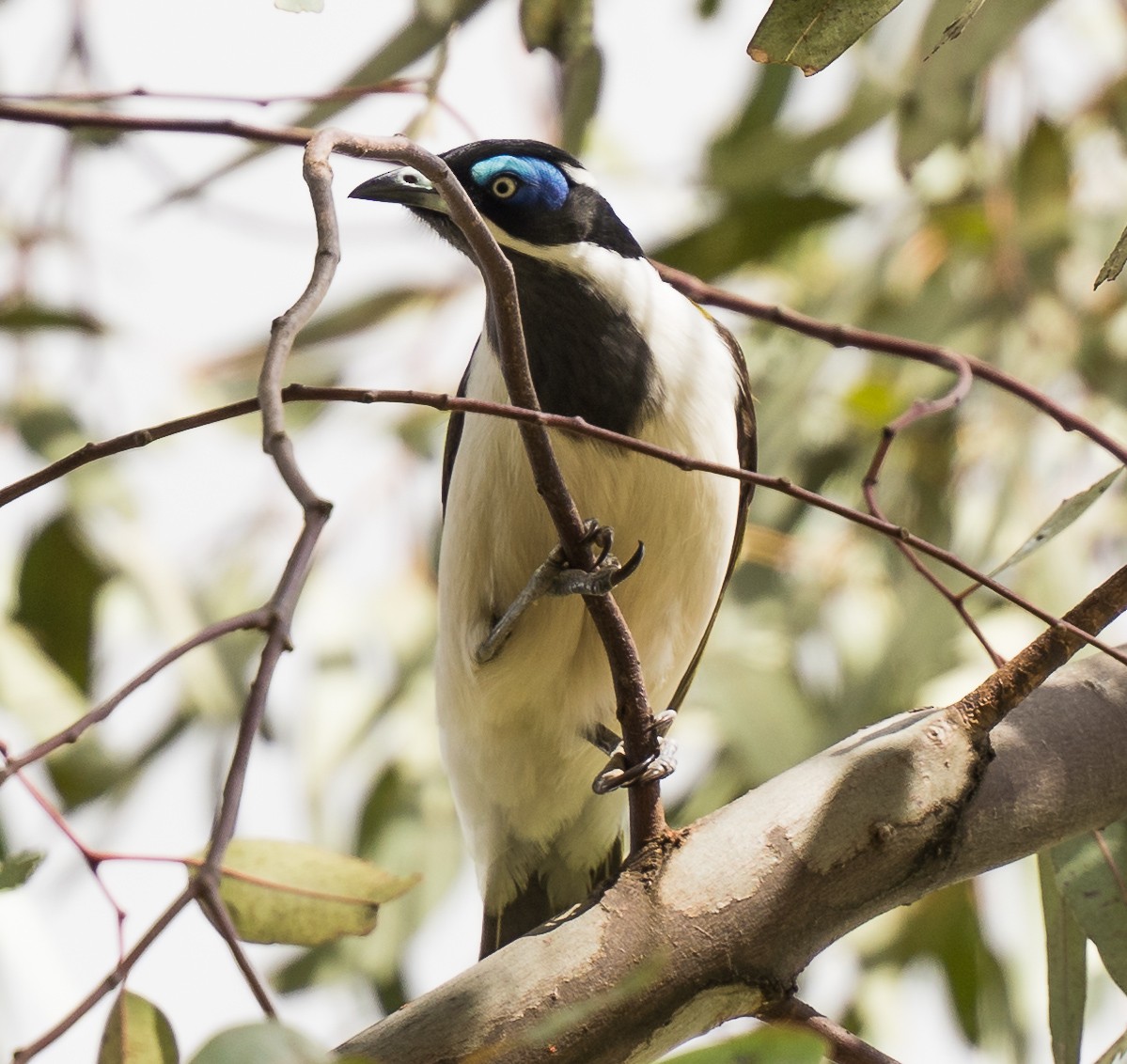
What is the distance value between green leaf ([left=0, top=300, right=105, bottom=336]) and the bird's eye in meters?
0.96

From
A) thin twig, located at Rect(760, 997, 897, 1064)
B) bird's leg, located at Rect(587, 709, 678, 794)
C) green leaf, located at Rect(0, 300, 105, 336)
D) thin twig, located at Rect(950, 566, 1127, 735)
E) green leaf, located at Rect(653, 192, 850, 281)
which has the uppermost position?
green leaf, located at Rect(0, 300, 105, 336)

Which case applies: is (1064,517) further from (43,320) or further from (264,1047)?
(43,320)

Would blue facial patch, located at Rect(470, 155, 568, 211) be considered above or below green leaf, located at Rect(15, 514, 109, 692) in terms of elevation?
below

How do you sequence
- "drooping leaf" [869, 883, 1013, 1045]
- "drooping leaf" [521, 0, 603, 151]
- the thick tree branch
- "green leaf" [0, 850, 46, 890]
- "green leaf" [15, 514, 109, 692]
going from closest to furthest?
"green leaf" [0, 850, 46, 890] → the thick tree branch → "drooping leaf" [521, 0, 603, 151] → "green leaf" [15, 514, 109, 692] → "drooping leaf" [869, 883, 1013, 1045]

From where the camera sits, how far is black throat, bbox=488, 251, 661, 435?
1989 mm

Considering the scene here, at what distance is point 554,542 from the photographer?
2002 millimetres

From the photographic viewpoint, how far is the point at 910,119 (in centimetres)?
244

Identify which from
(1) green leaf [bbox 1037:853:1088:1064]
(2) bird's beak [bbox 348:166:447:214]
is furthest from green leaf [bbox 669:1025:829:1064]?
(2) bird's beak [bbox 348:166:447:214]

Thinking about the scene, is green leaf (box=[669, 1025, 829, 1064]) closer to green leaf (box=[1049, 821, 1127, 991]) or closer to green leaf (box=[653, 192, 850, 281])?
green leaf (box=[1049, 821, 1127, 991])

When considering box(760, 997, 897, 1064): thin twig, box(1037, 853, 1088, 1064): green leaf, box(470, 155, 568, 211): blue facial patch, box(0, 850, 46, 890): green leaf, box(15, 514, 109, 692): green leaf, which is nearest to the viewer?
box(0, 850, 46, 890): green leaf

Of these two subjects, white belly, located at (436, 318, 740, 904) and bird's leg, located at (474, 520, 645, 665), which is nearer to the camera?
bird's leg, located at (474, 520, 645, 665)

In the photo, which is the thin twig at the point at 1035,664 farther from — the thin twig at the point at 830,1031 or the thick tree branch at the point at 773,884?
the thin twig at the point at 830,1031

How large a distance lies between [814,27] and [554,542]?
3.02 feet

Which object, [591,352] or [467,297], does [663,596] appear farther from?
[467,297]
